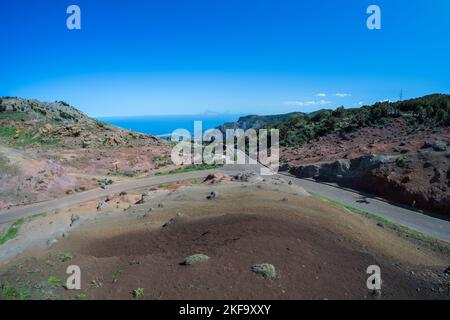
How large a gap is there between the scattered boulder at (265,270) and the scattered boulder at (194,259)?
1.53m

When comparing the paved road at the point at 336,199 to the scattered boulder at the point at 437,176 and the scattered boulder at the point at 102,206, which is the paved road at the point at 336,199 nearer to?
the scattered boulder at the point at 437,176

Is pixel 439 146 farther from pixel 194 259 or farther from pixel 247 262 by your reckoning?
pixel 194 259

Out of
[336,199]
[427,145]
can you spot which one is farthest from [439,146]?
[336,199]

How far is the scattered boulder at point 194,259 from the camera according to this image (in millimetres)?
9023

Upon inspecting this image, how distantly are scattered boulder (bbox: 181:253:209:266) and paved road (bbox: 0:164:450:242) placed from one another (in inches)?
532

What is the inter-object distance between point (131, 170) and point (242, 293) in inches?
1230

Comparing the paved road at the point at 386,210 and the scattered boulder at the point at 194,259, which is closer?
the scattered boulder at the point at 194,259

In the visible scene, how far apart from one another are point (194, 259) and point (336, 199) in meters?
16.1

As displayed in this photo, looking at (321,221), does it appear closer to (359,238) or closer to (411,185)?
(359,238)

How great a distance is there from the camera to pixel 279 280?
7988 mm

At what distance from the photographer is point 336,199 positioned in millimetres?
22531

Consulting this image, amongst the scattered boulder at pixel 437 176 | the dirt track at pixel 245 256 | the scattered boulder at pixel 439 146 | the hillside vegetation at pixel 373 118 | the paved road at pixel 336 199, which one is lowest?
the paved road at pixel 336 199

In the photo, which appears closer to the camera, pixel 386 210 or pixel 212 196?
pixel 212 196

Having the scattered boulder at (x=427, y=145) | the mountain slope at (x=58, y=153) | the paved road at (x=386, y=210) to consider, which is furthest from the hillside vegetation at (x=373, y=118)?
the mountain slope at (x=58, y=153)
